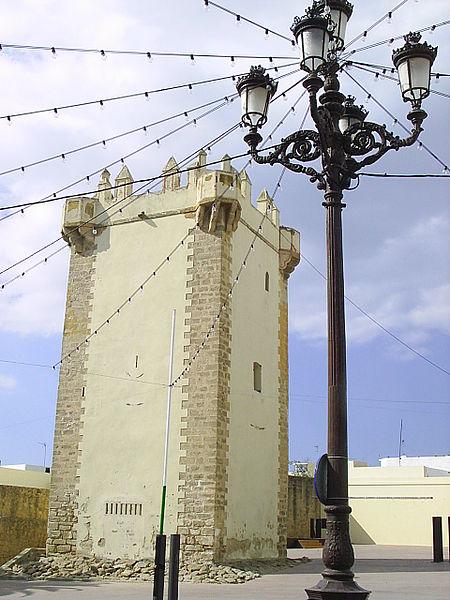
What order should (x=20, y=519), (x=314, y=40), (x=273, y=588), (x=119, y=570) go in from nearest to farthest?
(x=314, y=40), (x=273, y=588), (x=119, y=570), (x=20, y=519)

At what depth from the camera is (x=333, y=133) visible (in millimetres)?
6719

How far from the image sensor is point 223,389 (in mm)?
15086

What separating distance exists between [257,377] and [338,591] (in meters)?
11.5

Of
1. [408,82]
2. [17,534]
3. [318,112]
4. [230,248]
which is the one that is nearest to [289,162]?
[318,112]

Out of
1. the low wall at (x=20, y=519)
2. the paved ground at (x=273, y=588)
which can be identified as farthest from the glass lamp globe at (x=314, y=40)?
the low wall at (x=20, y=519)

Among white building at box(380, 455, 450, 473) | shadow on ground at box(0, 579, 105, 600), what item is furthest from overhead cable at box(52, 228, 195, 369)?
white building at box(380, 455, 450, 473)

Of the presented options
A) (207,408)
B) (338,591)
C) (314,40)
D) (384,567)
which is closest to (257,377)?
(207,408)

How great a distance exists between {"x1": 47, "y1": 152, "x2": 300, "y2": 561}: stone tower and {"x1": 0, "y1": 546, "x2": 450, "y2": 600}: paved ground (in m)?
1.61

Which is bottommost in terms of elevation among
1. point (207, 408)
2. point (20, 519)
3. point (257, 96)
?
point (20, 519)

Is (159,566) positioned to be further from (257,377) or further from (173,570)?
(257,377)

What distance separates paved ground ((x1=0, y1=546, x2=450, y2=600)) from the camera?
10961mm

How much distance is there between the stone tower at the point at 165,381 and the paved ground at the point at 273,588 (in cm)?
161

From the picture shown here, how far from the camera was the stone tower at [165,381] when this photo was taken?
48.7 feet

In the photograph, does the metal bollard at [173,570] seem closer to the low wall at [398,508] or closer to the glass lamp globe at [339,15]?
the glass lamp globe at [339,15]
